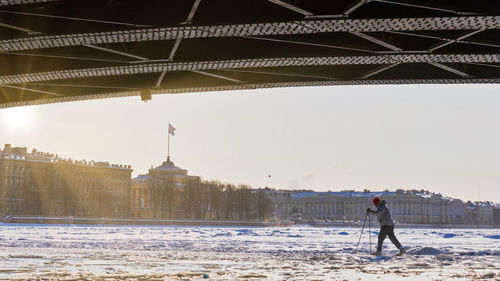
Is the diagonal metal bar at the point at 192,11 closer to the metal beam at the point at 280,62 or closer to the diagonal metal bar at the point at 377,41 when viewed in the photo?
the metal beam at the point at 280,62

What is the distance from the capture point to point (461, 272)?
15.2 meters

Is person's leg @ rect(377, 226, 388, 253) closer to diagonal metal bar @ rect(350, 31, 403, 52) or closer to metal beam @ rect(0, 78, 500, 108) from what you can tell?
metal beam @ rect(0, 78, 500, 108)

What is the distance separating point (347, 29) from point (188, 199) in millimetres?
135368

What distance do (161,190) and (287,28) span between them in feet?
450

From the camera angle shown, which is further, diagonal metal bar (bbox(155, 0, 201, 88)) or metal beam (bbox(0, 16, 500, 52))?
diagonal metal bar (bbox(155, 0, 201, 88))

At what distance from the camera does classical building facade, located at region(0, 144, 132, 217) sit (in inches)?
5576

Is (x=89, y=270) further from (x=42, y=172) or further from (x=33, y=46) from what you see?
(x=42, y=172)

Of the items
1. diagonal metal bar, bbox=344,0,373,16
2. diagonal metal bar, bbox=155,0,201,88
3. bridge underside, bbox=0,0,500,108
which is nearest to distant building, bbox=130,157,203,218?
bridge underside, bbox=0,0,500,108

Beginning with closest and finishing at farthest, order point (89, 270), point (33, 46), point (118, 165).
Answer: point (33, 46) < point (89, 270) < point (118, 165)

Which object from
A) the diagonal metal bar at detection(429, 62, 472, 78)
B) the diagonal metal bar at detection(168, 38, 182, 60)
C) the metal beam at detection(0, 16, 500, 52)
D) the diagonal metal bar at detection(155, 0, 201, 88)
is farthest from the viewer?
Result: the diagonal metal bar at detection(429, 62, 472, 78)

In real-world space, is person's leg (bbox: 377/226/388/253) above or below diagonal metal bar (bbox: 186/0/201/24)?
below

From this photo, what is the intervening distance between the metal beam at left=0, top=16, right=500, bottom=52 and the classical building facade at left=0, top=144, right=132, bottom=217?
12649 centimetres

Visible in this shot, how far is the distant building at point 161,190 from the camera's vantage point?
14425cm

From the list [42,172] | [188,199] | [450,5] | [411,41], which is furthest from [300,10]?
[42,172]
